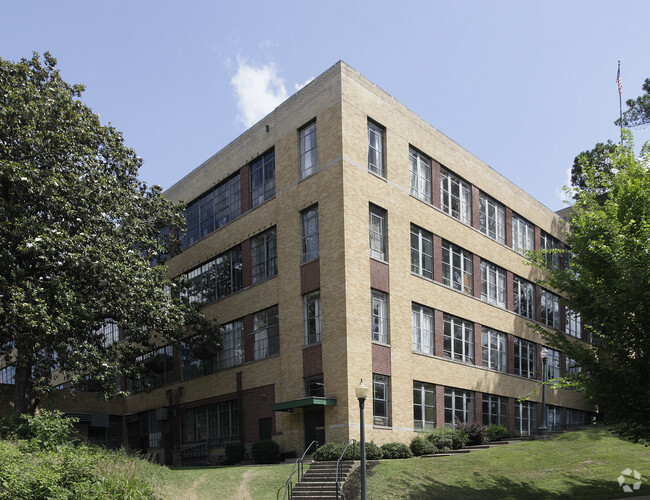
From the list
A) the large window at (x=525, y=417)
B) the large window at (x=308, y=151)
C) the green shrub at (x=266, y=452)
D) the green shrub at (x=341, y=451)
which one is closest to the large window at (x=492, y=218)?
the large window at (x=525, y=417)

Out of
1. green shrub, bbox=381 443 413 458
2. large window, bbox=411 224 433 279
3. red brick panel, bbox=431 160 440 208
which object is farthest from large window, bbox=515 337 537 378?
green shrub, bbox=381 443 413 458

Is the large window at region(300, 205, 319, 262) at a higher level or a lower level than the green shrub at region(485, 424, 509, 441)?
higher

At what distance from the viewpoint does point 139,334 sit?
2959cm

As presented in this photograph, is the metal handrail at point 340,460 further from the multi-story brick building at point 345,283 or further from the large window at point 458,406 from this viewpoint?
the large window at point 458,406

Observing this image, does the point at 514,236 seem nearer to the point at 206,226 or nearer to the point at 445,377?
the point at 445,377

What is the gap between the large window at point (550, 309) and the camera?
147 feet

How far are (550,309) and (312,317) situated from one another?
2213 cm

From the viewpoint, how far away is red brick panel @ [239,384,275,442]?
1231 inches

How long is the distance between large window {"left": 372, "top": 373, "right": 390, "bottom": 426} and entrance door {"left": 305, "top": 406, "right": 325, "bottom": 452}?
2146mm

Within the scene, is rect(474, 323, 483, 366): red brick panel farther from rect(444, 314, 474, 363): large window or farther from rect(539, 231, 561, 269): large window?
rect(539, 231, 561, 269): large window

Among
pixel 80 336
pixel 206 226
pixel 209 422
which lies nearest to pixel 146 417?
pixel 209 422

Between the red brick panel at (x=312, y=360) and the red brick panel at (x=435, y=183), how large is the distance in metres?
10.4

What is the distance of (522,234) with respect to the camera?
43219 mm

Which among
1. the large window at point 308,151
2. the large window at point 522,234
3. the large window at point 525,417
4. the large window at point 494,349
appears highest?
the large window at point 308,151
